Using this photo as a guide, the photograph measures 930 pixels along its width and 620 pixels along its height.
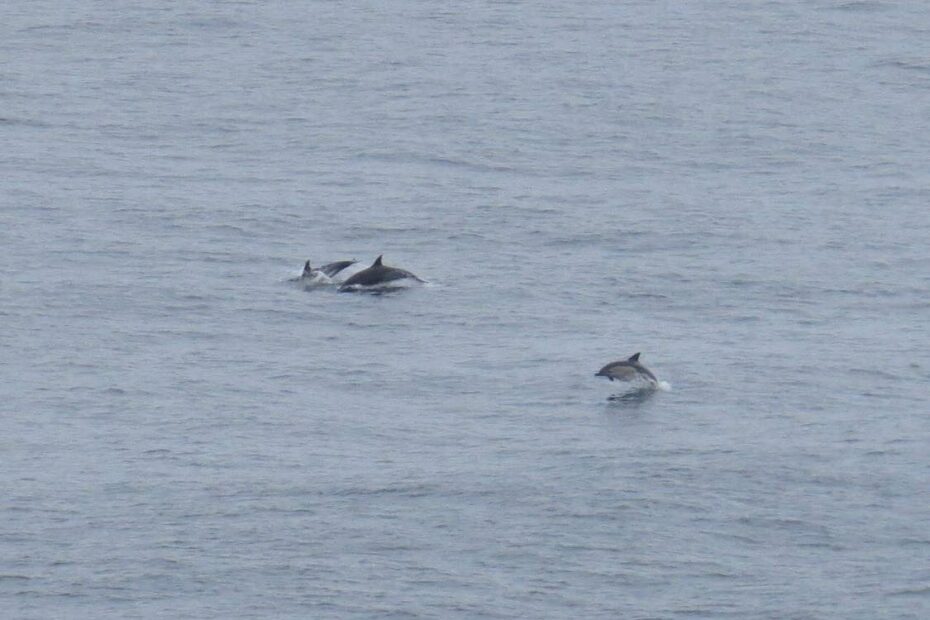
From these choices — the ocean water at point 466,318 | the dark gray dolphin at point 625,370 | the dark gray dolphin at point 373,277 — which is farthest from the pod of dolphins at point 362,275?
the dark gray dolphin at point 625,370

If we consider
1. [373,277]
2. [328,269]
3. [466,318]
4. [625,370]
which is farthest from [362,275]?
[625,370]

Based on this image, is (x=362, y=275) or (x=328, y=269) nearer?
(x=362, y=275)

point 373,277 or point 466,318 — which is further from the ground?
point 373,277

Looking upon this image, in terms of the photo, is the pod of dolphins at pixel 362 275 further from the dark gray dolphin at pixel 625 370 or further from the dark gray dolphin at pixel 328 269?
the dark gray dolphin at pixel 625 370

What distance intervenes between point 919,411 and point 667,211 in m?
17.2

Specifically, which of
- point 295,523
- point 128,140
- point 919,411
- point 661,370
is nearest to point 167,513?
point 295,523

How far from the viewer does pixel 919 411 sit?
40.5 m

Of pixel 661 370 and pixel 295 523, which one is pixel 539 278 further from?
pixel 295 523

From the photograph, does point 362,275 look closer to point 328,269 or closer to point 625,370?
point 328,269

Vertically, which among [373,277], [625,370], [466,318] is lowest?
[466,318]

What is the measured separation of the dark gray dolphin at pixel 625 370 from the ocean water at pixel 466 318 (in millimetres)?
476

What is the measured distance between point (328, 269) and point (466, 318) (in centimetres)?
435

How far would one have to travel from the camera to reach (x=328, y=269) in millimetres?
49594

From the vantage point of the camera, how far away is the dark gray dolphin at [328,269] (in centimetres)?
4916
